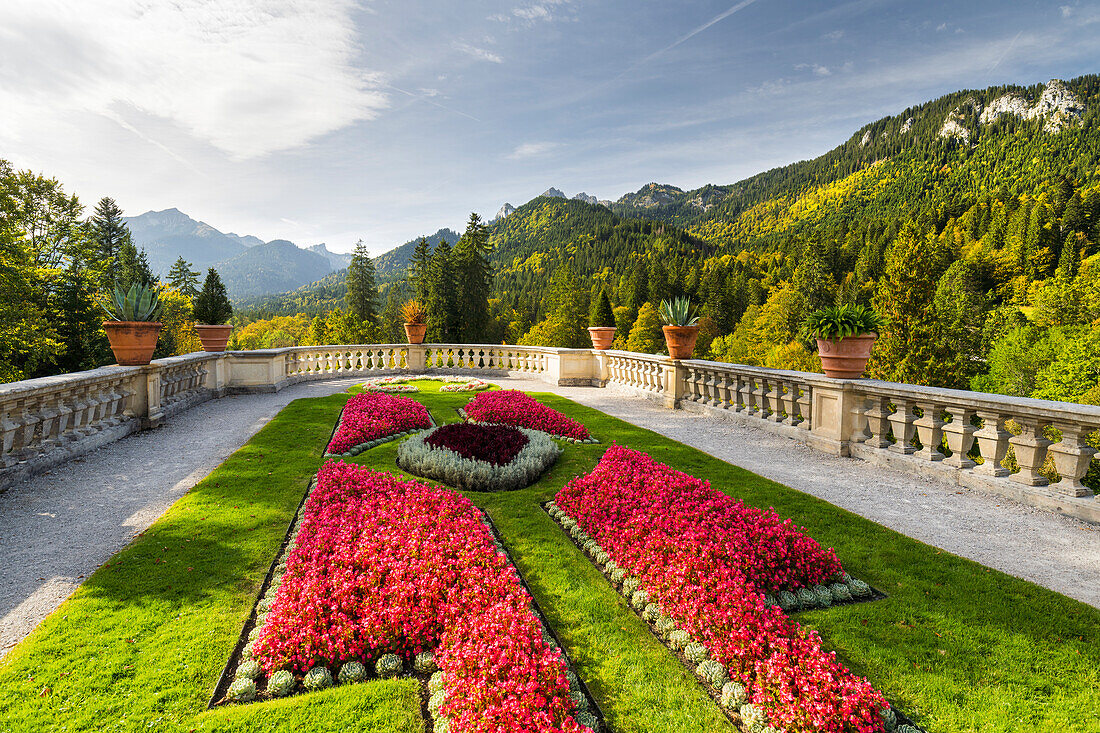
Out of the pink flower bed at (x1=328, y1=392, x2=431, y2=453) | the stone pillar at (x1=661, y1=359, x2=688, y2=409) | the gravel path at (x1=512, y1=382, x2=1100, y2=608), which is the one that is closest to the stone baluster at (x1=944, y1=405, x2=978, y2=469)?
the gravel path at (x1=512, y1=382, x2=1100, y2=608)

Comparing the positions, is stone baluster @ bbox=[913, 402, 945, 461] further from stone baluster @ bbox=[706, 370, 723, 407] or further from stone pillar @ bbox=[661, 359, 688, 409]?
stone pillar @ bbox=[661, 359, 688, 409]

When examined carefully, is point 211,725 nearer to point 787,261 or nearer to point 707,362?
point 707,362

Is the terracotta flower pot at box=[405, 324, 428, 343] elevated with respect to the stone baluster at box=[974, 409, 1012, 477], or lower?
elevated

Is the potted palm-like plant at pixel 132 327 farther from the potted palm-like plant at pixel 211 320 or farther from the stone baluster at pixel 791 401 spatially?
the stone baluster at pixel 791 401

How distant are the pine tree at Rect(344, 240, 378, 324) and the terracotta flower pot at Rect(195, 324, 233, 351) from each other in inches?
1976

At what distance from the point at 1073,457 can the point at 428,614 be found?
6.72 m

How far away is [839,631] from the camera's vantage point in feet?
11.2

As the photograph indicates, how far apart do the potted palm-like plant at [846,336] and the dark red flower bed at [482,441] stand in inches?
191

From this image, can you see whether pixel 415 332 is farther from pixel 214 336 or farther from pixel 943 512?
pixel 943 512

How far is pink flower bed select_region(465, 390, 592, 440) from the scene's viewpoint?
932cm

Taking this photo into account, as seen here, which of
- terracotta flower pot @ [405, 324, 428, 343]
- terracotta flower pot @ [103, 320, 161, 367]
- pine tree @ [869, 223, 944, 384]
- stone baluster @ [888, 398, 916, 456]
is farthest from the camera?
pine tree @ [869, 223, 944, 384]

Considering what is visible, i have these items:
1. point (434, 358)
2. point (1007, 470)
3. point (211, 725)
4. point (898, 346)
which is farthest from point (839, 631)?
point (898, 346)

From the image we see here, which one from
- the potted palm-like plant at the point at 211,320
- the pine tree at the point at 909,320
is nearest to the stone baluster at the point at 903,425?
the potted palm-like plant at the point at 211,320

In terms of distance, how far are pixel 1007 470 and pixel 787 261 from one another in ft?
317
